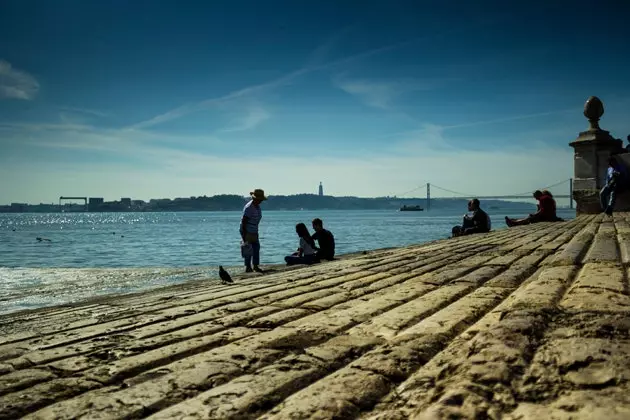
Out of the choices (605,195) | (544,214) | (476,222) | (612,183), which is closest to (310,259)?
(476,222)

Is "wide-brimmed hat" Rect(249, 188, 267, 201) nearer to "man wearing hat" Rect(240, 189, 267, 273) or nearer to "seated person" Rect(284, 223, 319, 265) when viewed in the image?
"man wearing hat" Rect(240, 189, 267, 273)

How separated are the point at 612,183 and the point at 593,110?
435 centimetres

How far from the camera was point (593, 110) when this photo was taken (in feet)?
49.9

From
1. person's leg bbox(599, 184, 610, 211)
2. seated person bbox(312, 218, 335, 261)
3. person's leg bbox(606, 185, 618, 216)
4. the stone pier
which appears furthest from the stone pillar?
the stone pier

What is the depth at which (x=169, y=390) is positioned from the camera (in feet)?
6.12

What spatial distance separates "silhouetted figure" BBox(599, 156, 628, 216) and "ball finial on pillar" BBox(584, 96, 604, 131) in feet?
9.76

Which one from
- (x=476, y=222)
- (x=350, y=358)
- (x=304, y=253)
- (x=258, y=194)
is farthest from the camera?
(x=476, y=222)

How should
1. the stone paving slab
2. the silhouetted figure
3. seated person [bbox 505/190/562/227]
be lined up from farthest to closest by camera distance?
seated person [bbox 505/190/562/227] → the silhouetted figure → the stone paving slab

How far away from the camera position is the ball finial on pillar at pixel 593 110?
15116 millimetres

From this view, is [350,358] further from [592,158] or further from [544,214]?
[592,158]

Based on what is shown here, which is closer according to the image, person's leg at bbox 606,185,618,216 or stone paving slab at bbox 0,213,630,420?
stone paving slab at bbox 0,213,630,420

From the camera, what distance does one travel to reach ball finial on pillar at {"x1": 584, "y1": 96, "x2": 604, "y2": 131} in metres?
15.1

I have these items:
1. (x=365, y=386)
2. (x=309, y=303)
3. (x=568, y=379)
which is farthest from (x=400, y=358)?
(x=309, y=303)

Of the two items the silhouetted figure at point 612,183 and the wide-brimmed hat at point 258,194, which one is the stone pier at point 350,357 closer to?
the wide-brimmed hat at point 258,194
